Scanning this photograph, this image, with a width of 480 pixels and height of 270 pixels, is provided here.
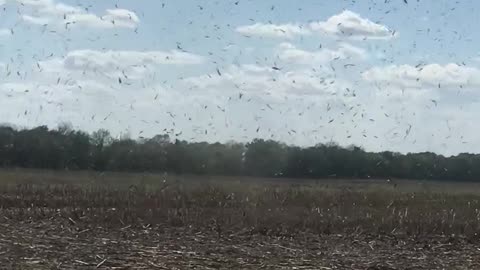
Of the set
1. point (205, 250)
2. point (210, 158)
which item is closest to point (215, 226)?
point (205, 250)

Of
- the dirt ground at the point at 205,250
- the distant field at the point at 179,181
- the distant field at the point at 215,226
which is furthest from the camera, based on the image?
the distant field at the point at 179,181

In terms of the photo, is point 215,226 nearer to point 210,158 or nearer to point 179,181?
point 179,181

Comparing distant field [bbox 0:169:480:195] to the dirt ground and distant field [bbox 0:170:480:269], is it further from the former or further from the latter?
the dirt ground

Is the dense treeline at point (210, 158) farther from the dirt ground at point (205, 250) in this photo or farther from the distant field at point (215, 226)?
the dirt ground at point (205, 250)

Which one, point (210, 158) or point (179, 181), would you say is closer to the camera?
point (179, 181)

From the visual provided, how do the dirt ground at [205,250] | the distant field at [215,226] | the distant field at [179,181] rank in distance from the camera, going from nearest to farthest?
the dirt ground at [205,250]
the distant field at [215,226]
the distant field at [179,181]

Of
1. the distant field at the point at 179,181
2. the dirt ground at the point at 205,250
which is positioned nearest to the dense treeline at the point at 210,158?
the distant field at the point at 179,181

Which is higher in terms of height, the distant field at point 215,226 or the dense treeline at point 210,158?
the dense treeline at point 210,158
